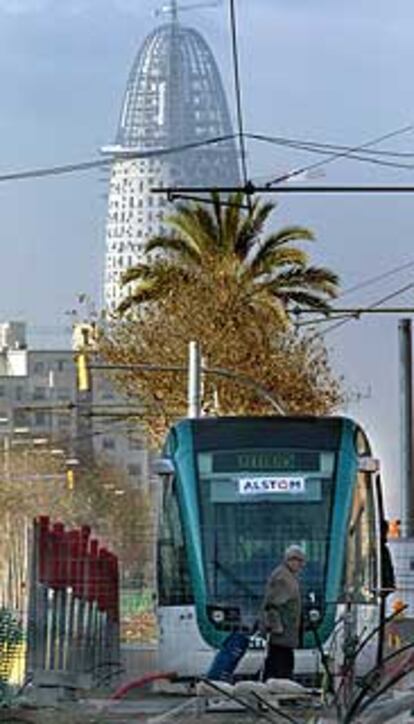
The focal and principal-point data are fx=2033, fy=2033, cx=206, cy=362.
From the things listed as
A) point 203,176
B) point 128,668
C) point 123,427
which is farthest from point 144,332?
point 128,668

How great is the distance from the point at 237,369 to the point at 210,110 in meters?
35.9

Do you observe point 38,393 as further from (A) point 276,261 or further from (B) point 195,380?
(B) point 195,380

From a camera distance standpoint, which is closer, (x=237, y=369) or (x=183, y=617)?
(x=183, y=617)

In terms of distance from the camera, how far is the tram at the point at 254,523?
82.0 ft

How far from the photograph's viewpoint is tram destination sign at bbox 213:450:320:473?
2603 centimetres

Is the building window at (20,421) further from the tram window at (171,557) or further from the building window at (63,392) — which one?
the tram window at (171,557)

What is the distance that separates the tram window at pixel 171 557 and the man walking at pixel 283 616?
331cm

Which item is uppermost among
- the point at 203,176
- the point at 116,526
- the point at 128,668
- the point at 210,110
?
the point at 210,110

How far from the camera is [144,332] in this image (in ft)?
179

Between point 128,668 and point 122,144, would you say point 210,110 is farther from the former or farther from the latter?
point 128,668

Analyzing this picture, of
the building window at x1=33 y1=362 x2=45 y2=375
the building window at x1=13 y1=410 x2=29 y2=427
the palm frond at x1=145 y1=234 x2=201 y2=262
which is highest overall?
the building window at x1=33 y1=362 x2=45 y2=375

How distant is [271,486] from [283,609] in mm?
4040

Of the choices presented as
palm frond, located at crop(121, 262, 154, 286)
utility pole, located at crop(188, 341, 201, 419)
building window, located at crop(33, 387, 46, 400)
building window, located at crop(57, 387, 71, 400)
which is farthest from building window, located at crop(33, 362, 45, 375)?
utility pole, located at crop(188, 341, 201, 419)

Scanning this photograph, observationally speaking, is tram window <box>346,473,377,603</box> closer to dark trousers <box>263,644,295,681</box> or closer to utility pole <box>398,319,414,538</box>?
dark trousers <box>263,644,295,681</box>
